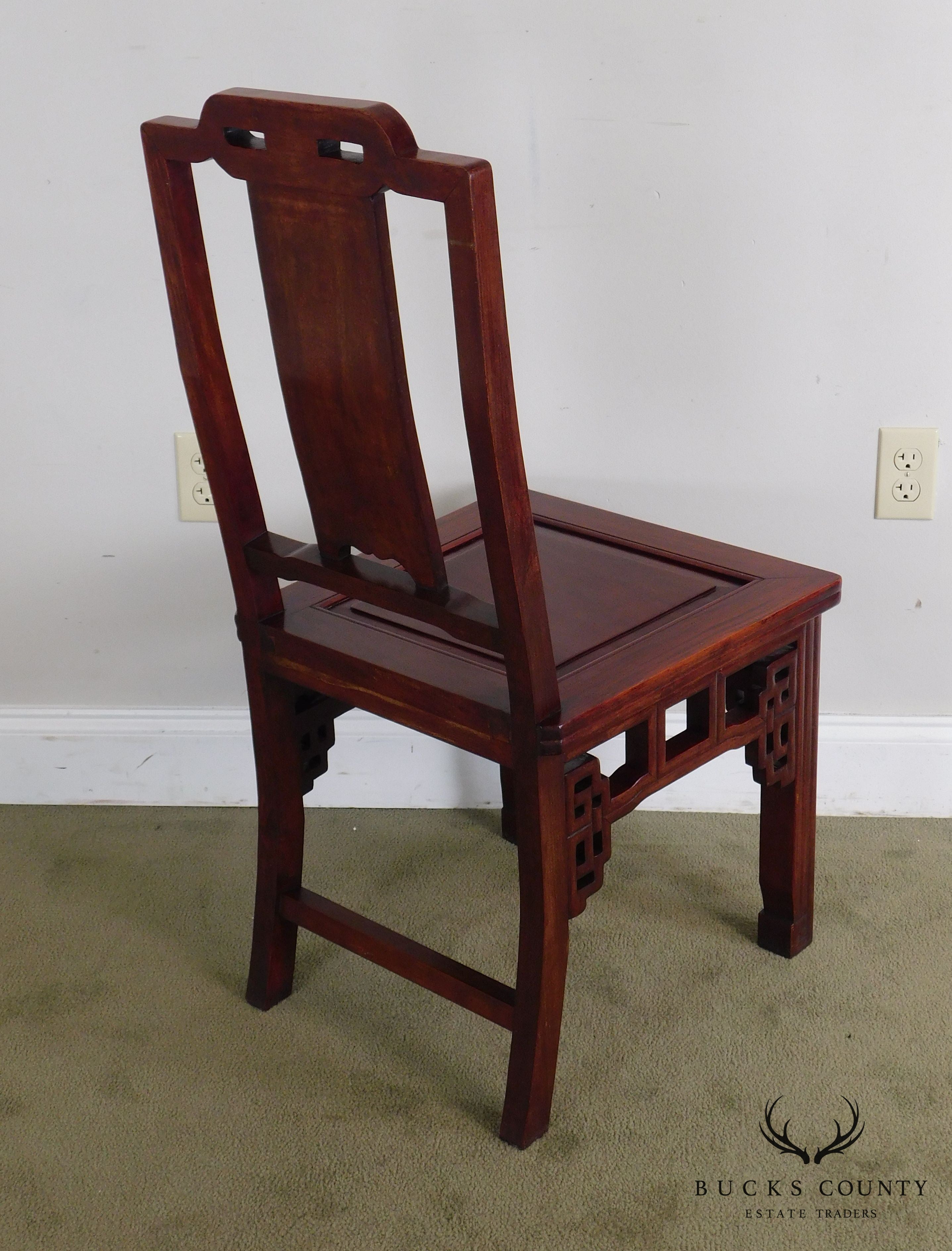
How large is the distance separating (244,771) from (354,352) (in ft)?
3.17

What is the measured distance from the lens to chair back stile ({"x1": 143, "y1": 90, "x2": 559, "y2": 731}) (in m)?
0.96

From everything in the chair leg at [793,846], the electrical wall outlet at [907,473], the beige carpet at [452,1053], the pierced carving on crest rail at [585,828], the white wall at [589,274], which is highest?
the white wall at [589,274]

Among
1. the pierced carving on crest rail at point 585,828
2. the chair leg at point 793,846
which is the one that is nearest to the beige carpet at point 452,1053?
the chair leg at point 793,846

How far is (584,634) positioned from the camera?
4.24 ft

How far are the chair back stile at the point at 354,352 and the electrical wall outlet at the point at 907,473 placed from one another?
0.73 meters

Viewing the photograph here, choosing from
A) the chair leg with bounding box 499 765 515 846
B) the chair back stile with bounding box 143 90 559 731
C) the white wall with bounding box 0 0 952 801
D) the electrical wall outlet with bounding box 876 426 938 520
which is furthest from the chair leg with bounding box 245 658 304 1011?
the electrical wall outlet with bounding box 876 426 938 520

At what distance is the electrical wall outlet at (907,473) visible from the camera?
5.41ft

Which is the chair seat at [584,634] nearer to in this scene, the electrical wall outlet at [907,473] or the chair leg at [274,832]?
the chair leg at [274,832]

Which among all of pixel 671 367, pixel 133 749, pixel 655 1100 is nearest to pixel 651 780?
pixel 655 1100

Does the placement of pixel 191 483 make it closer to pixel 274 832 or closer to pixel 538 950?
pixel 274 832

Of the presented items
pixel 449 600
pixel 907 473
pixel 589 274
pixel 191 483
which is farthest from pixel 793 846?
pixel 191 483

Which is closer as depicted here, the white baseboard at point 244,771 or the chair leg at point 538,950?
the chair leg at point 538,950

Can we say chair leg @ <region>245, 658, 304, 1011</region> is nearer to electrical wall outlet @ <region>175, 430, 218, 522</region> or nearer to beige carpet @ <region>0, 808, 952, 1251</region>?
beige carpet @ <region>0, 808, 952, 1251</region>

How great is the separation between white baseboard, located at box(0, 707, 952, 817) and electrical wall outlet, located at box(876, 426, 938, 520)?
1.16 feet
